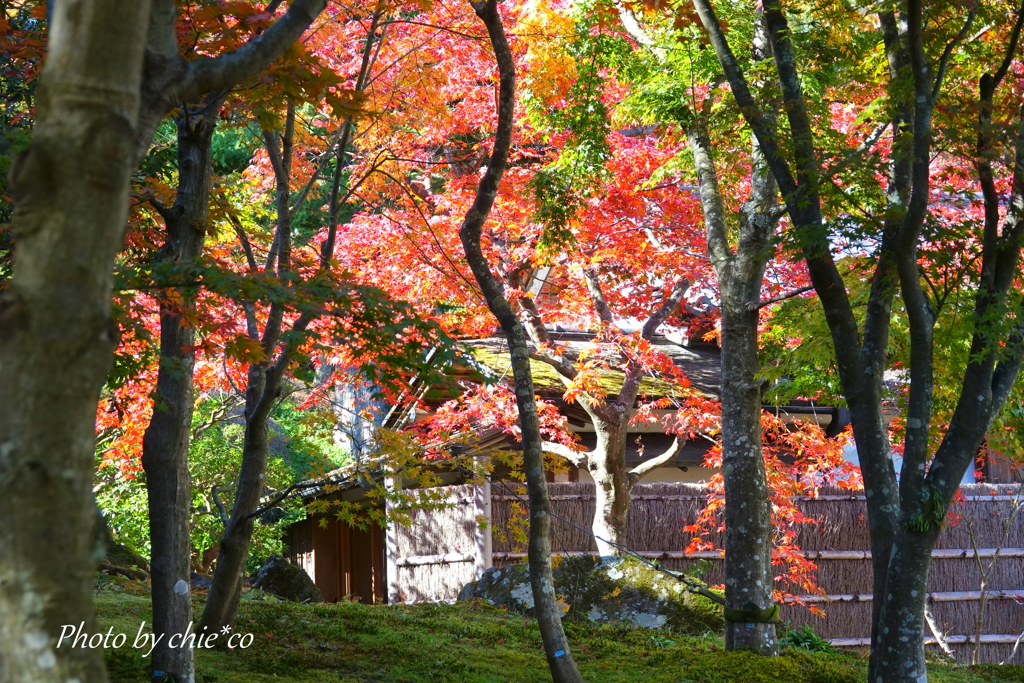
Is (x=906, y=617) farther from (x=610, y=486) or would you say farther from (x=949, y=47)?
(x=610, y=486)

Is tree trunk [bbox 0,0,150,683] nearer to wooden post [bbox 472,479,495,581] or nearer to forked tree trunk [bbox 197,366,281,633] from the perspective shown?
forked tree trunk [bbox 197,366,281,633]

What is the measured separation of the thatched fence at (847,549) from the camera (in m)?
12.9

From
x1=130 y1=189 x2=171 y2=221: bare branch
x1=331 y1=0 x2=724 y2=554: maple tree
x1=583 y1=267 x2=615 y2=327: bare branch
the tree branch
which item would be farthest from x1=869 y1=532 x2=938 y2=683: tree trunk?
x1=583 y1=267 x2=615 y2=327: bare branch

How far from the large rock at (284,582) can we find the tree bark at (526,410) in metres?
6.77

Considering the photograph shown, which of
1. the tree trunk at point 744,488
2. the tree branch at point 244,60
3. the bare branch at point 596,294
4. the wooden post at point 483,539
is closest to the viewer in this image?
the tree branch at point 244,60

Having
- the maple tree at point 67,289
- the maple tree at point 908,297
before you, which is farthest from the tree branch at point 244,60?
the maple tree at point 908,297

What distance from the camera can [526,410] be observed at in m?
6.27

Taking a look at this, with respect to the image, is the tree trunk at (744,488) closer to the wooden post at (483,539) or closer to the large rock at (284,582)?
the wooden post at (483,539)

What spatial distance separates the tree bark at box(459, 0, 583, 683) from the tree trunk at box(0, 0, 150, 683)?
4.15m

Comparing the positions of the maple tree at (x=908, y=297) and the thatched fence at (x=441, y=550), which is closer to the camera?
the maple tree at (x=908, y=297)

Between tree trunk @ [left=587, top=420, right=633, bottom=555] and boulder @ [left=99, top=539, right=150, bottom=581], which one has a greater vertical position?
tree trunk @ [left=587, top=420, right=633, bottom=555]

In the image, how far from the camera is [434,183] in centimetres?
1588

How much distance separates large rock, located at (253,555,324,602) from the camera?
39.7ft

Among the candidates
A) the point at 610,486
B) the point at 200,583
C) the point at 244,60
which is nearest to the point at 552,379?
the point at 610,486
